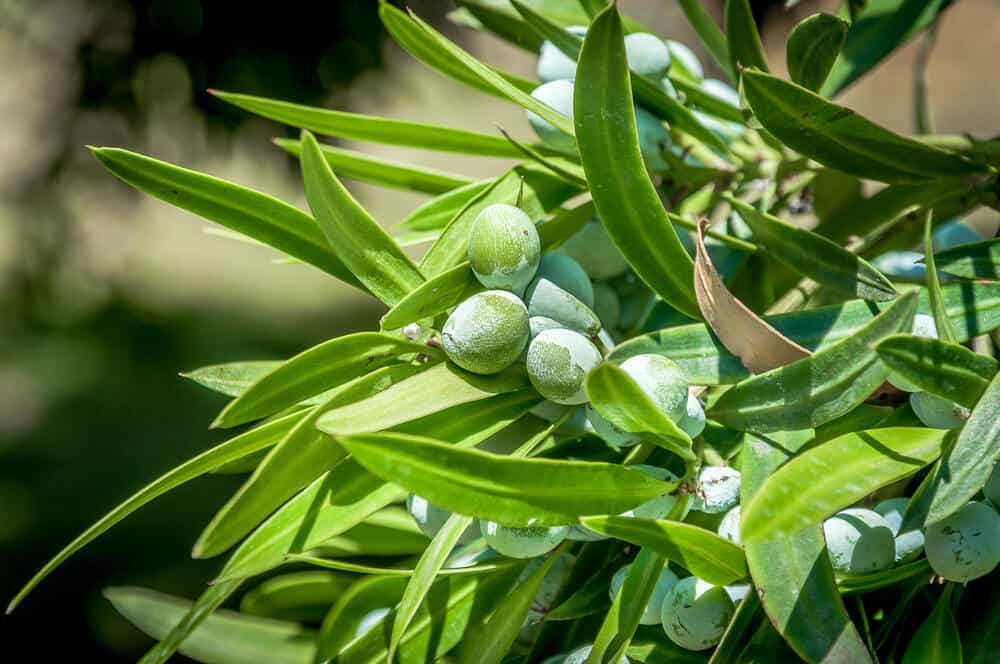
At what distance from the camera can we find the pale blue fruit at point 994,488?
0.31 metres

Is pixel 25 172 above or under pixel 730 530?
under

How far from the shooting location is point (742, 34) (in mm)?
415

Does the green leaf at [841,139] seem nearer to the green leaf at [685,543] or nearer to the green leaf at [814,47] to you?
the green leaf at [814,47]

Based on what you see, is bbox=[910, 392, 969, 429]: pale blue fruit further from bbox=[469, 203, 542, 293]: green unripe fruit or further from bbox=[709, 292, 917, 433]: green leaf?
bbox=[469, 203, 542, 293]: green unripe fruit

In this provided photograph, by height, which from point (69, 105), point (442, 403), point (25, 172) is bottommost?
point (25, 172)

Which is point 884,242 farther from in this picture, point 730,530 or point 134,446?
point 134,446

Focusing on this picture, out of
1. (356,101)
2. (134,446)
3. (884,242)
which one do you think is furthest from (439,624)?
(356,101)

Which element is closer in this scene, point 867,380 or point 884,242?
point 867,380

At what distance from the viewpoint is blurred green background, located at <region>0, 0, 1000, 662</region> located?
2248mm

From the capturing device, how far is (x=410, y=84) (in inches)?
115

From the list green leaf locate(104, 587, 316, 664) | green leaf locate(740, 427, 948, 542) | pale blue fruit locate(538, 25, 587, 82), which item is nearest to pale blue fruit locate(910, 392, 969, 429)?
green leaf locate(740, 427, 948, 542)

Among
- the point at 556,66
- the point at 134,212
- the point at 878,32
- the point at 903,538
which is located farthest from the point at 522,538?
the point at 134,212

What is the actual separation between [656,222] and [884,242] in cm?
19

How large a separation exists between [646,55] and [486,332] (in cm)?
18
